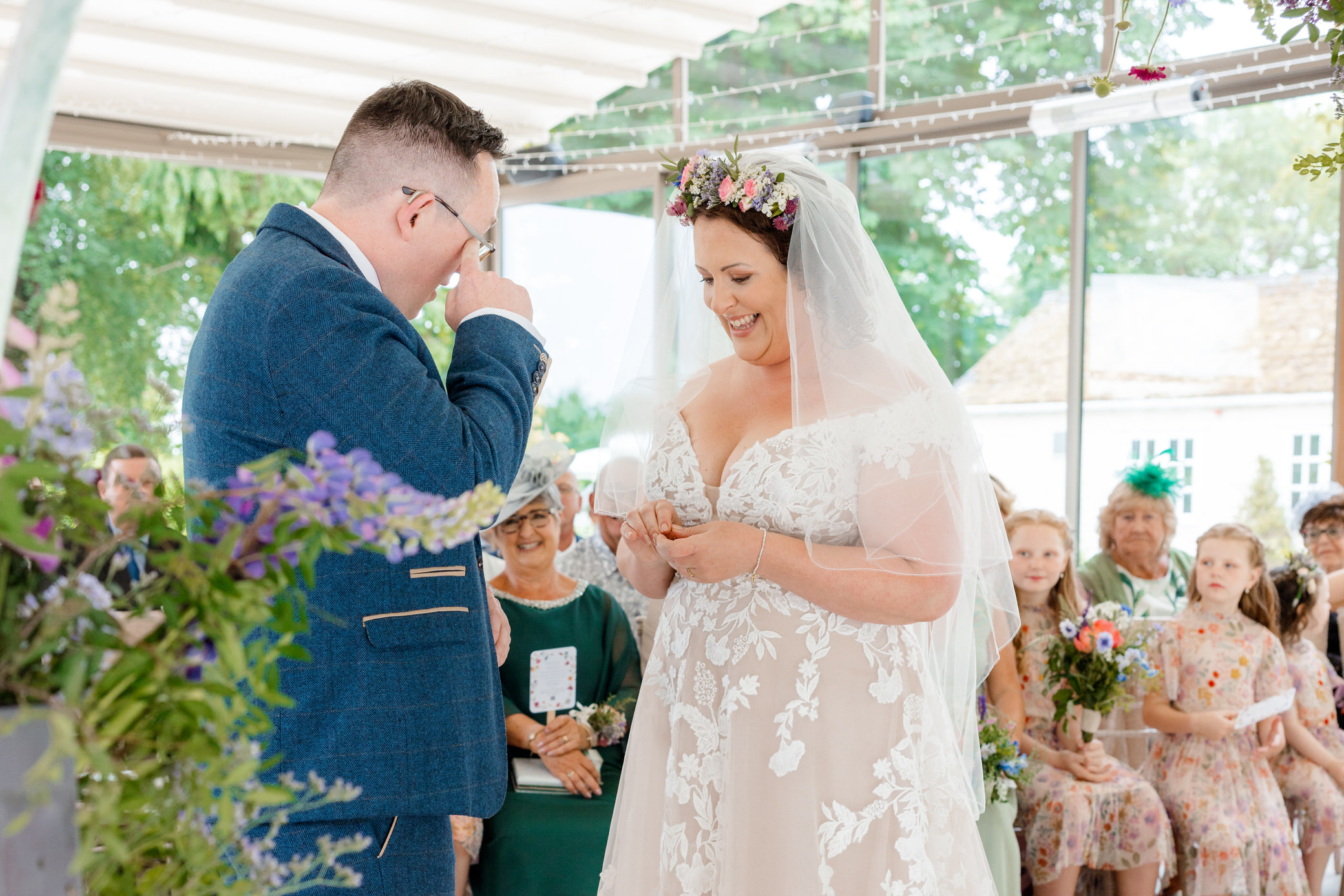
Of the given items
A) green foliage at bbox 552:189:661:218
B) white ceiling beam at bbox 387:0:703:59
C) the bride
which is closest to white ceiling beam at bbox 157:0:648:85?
white ceiling beam at bbox 387:0:703:59

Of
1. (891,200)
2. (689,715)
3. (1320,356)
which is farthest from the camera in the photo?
(891,200)

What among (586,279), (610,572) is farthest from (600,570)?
(586,279)

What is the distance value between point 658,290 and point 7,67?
1926mm

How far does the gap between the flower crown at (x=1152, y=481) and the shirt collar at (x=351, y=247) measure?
3.70 metres

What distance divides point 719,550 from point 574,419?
5.27 meters

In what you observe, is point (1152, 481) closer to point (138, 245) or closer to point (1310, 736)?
point (1310, 736)

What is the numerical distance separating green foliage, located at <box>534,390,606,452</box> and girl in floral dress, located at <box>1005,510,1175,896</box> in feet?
11.7

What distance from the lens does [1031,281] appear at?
5465 mm

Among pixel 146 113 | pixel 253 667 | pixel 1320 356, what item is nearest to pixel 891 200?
pixel 1320 356

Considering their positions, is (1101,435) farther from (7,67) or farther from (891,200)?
(7,67)

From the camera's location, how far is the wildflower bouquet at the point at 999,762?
3.24m

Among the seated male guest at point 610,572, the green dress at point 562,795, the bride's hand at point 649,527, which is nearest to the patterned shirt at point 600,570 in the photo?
the seated male guest at point 610,572

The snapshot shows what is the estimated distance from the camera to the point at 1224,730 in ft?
12.0

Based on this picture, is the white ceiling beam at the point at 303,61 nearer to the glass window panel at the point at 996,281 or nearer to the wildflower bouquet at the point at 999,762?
the glass window panel at the point at 996,281
